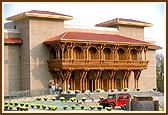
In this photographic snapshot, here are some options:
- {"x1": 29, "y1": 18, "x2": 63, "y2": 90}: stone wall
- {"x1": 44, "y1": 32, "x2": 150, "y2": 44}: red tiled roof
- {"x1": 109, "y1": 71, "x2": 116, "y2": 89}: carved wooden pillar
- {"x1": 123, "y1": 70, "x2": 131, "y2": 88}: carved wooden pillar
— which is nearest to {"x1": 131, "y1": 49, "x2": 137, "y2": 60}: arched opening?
{"x1": 44, "y1": 32, "x2": 150, "y2": 44}: red tiled roof

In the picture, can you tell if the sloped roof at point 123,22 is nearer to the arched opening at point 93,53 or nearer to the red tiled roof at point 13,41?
the arched opening at point 93,53

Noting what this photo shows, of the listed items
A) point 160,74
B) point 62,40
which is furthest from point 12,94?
point 160,74

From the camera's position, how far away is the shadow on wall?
129 ft

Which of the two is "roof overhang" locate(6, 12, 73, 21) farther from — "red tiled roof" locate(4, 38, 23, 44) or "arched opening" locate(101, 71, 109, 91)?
"arched opening" locate(101, 71, 109, 91)

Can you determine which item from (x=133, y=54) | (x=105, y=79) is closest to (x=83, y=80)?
(x=105, y=79)

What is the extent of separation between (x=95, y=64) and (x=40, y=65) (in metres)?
5.05

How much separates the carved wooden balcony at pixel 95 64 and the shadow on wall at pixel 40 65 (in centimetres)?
54

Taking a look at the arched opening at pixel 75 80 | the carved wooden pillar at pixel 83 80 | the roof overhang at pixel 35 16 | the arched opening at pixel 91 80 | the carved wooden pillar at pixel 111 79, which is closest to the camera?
the roof overhang at pixel 35 16

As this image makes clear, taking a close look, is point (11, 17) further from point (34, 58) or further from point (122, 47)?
point (122, 47)

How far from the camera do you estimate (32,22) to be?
3909 cm

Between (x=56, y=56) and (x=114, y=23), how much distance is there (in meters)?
8.67

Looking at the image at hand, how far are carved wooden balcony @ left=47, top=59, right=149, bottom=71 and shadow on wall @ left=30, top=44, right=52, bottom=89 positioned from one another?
54cm

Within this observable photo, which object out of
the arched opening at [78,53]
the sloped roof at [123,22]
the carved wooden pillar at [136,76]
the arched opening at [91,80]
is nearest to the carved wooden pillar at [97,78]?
the arched opening at [91,80]

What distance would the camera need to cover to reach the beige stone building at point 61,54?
3906 centimetres
